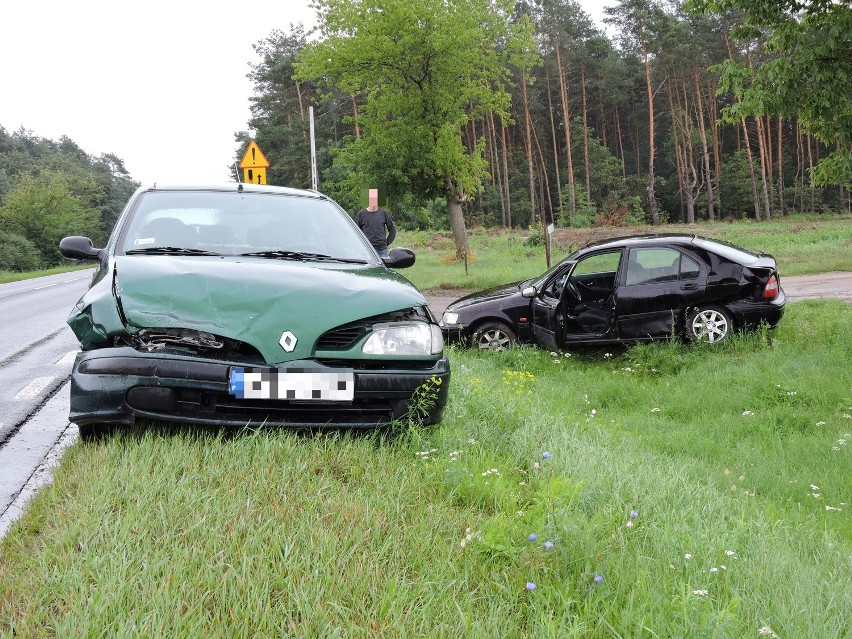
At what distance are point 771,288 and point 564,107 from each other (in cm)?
4769

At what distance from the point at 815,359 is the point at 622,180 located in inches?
→ 2257

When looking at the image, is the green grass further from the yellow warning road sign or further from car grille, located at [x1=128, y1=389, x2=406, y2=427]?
the yellow warning road sign

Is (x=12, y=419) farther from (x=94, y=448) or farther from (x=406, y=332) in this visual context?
(x=406, y=332)

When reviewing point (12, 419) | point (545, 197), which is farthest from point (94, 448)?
point (545, 197)

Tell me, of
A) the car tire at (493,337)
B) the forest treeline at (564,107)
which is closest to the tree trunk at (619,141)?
the forest treeline at (564,107)

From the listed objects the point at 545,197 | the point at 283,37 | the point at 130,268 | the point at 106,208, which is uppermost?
the point at 283,37

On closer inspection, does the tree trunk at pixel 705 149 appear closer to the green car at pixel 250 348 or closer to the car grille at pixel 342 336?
the green car at pixel 250 348

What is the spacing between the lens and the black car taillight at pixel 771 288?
824cm

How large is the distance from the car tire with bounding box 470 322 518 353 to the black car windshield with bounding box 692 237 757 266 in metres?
2.59

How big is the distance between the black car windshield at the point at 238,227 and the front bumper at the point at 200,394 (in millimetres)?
1076

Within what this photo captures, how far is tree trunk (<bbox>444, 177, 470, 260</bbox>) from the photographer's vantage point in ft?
80.0

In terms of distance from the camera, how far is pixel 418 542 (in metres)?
2.52

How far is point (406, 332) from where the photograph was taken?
351 cm

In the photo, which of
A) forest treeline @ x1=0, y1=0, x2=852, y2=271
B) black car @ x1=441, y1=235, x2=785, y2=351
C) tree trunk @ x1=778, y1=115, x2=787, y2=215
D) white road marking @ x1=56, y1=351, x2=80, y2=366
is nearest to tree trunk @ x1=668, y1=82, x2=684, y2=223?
forest treeline @ x1=0, y1=0, x2=852, y2=271
